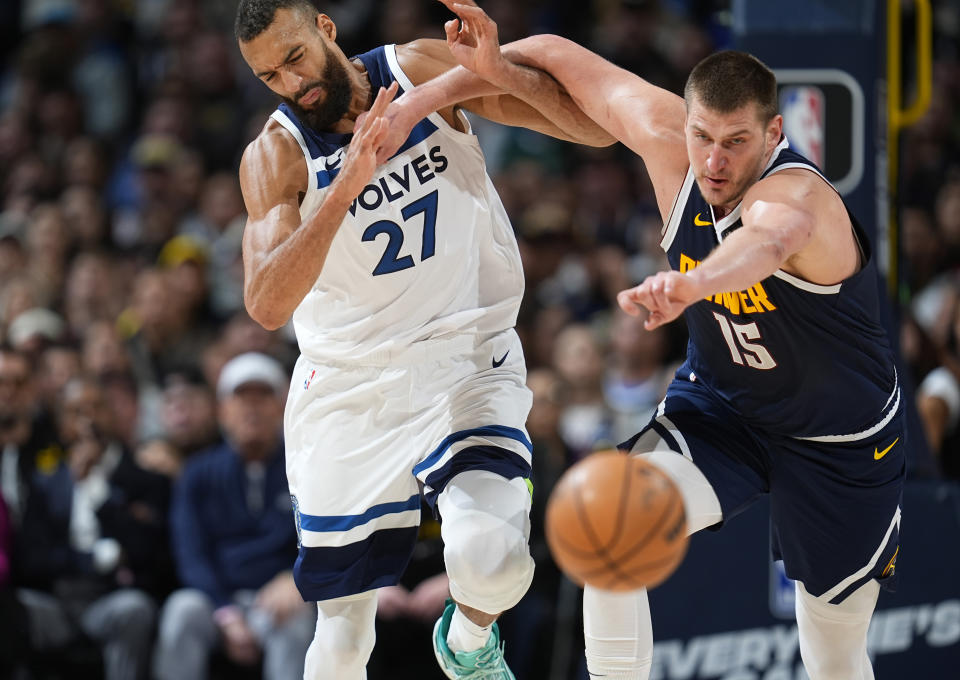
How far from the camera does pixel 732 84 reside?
3.96 metres

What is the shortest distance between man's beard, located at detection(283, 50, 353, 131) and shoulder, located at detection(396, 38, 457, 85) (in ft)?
0.88

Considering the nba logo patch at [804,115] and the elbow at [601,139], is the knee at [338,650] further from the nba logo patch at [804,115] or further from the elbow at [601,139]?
the nba logo patch at [804,115]

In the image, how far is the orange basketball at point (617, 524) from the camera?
12.5 feet

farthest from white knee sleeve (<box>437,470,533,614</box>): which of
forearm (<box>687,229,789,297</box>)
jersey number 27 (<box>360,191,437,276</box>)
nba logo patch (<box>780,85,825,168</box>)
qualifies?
nba logo patch (<box>780,85,825,168</box>)

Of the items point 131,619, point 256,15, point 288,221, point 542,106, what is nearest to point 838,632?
point 542,106

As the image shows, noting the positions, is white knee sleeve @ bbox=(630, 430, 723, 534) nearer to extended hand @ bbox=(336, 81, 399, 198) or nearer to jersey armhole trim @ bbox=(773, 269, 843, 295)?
jersey armhole trim @ bbox=(773, 269, 843, 295)

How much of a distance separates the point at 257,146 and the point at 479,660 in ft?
6.63

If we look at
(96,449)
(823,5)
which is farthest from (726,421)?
(96,449)

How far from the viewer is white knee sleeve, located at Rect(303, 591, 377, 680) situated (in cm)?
470

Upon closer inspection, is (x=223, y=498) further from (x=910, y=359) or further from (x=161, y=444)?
(x=910, y=359)

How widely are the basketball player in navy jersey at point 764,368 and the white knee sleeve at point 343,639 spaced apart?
86 centimetres

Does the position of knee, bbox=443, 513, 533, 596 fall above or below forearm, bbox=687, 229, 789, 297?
below

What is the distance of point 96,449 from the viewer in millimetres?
7703

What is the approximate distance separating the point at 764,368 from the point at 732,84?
947 millimetres
